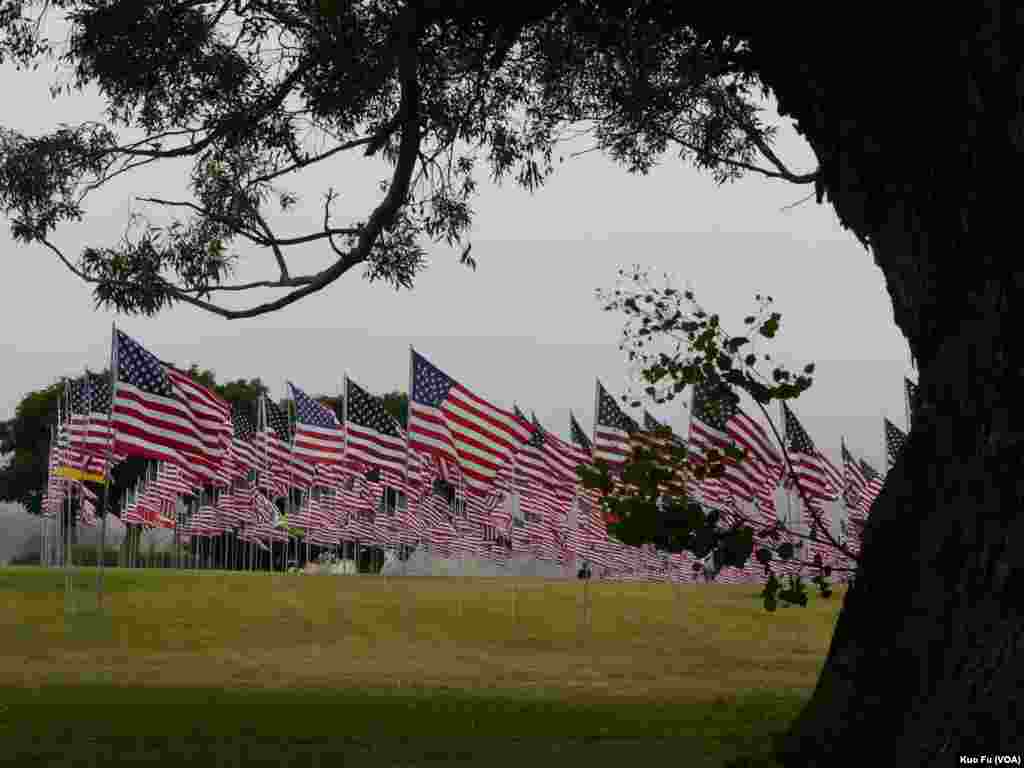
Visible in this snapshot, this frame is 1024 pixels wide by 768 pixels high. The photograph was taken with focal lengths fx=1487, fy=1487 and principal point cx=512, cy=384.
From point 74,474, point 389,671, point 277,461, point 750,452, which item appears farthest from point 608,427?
point 74,474

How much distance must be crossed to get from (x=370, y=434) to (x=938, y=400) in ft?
109

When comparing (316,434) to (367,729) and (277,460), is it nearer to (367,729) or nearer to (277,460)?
(277,460)

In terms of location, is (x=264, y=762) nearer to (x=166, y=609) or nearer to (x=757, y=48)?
(x=757, y=48)

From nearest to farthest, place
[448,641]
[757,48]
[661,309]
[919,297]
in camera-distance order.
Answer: [919,297] → [757,48] → [661,309] → [448,641]

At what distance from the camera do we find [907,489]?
255 inches

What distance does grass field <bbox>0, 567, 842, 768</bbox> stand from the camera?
36.4ft

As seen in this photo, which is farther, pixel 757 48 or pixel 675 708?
pixel 675 708

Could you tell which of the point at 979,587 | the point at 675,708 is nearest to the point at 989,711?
the point at 979,587

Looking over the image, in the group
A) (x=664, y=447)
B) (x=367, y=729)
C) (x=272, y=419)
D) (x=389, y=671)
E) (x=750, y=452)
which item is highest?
(x=272, y=419)

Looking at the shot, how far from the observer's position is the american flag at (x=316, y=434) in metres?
41.7

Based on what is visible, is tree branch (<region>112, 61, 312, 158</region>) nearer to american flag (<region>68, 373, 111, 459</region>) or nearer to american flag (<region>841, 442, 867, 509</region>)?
american flag (<region>68, 373, 111, 459</region>)

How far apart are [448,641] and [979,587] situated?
932 inches

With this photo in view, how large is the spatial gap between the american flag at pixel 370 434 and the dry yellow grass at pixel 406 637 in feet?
11.7

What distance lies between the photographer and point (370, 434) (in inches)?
1542
